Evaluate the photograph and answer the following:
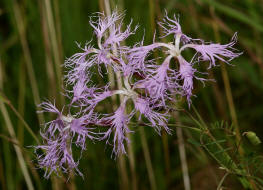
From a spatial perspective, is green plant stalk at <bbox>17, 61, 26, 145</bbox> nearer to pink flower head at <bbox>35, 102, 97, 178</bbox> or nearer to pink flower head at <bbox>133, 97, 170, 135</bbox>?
pink flower head at <bbox>35, 102, 97, 178</bbox>

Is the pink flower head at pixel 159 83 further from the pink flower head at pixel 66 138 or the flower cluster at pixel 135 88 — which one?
the pink flower head at pixel 66 138

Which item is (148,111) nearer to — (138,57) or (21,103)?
(138,57)

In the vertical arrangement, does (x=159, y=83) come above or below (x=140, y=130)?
above

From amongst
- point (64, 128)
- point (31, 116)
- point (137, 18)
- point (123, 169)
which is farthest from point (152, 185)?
point (64, 128)

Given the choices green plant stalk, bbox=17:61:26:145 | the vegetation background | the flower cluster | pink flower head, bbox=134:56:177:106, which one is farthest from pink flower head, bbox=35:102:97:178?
green plant stalk, bbox=17:61:26:145

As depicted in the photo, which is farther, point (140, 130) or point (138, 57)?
point (140, 130)

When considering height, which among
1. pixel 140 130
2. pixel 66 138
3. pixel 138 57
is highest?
pixel 138 57

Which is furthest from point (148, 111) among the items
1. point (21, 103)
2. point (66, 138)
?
point (21, 103)

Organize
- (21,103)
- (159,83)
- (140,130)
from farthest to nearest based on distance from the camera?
(21,103) < (140,130) < (159,83)

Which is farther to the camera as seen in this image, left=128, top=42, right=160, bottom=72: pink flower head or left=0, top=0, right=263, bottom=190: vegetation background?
left=0, top=0, right=263, bottom=190: vegetation background
